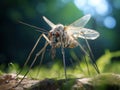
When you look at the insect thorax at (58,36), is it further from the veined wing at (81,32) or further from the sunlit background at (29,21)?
the sunlit background at (29,21)

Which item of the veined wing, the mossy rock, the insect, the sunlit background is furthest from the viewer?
the sunlit background

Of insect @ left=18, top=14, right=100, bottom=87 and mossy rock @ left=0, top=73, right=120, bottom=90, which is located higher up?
insect @ left=18, top=14, right=100, bottom=87

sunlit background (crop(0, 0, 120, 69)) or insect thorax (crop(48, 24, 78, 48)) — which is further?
sunlit background (crop(0, 0, 120, 69))

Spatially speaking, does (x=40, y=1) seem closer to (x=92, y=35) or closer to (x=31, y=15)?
(x=31, y=15)

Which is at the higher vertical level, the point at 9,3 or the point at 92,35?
the point at 9,3

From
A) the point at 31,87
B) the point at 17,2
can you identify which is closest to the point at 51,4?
the point at 17,2

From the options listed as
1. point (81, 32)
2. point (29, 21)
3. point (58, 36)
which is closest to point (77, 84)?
point (58, 36)

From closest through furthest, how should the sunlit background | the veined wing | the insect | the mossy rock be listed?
the mossy rock
the insect
the veined wing
the sunlit background

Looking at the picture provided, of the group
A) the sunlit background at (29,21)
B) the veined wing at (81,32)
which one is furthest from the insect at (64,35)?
the sunlit background at (29,21)

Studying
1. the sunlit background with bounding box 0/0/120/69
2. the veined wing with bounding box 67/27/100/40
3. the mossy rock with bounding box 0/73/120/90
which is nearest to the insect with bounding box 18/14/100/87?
the veined wing with bounding box 67/27/100/40

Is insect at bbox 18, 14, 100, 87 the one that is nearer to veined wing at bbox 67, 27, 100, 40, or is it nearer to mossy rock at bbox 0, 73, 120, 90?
veined wing at bbox 67, 27, 100, 40

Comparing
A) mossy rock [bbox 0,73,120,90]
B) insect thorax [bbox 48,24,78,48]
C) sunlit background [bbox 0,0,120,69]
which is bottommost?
mossy rock [bbox 0,73,120,90]
